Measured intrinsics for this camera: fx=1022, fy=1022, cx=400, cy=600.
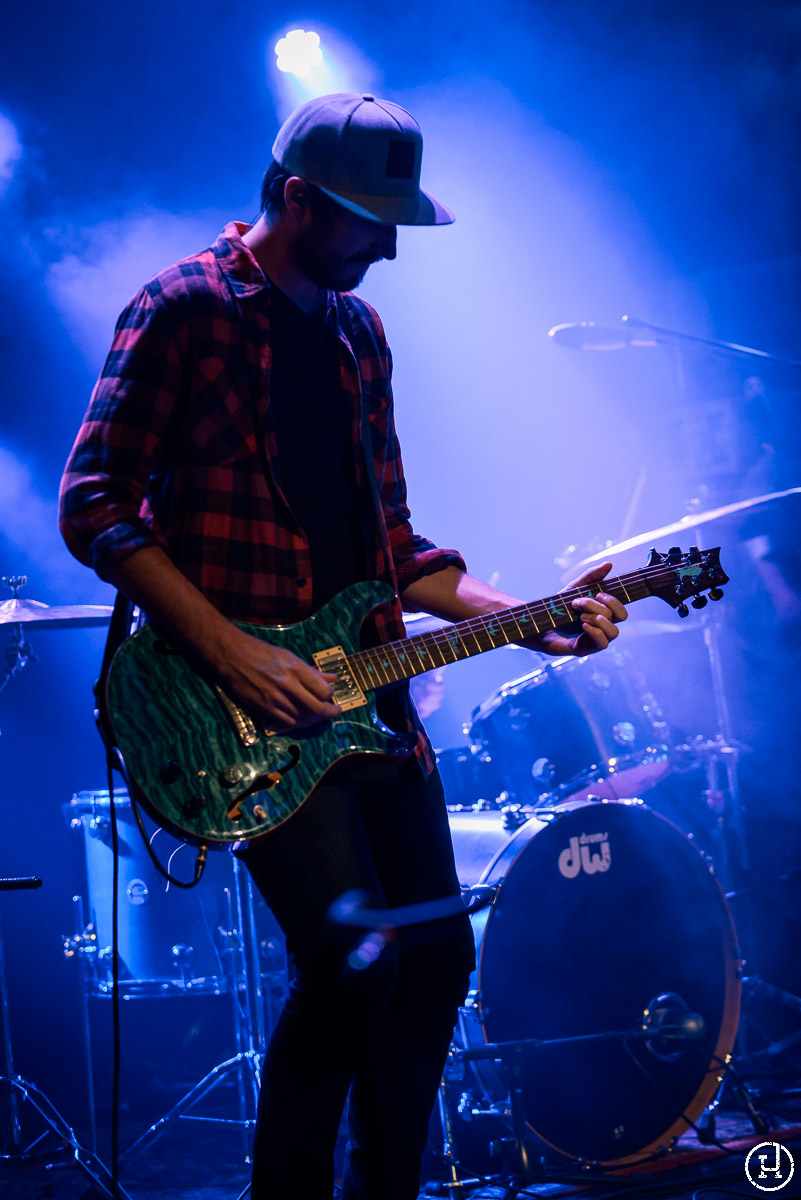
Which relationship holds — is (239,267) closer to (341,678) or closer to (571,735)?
(341,678)

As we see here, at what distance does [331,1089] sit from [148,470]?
1.24 m

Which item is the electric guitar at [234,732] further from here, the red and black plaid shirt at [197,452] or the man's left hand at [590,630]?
the man's left hand at [590,630]

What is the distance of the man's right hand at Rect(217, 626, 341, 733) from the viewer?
1.91 meters

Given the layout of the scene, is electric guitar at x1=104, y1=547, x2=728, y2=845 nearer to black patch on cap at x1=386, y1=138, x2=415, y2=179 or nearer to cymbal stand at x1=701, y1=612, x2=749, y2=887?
black patch on cap at x1=386, y1=138, x2=415, y2=179

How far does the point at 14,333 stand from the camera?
19.6 feet

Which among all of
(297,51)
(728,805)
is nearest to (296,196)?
(728,805)

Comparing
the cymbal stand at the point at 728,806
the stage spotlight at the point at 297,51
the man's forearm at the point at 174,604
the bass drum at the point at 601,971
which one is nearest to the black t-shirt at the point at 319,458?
the man's forearm at the point at 174,604

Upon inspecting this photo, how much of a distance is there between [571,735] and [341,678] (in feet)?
9.06


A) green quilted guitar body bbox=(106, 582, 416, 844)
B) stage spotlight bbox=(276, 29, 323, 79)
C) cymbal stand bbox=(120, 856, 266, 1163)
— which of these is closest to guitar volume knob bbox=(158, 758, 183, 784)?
green quilted guitar body bbox=(106, 582, 416, 844)

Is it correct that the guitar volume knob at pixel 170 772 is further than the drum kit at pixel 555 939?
No

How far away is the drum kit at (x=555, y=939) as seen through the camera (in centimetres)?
391
